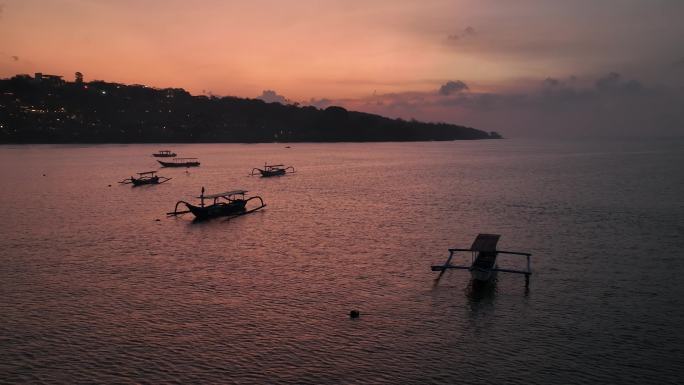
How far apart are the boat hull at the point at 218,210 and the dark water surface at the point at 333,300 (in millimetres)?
2616

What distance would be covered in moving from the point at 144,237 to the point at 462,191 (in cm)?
5517

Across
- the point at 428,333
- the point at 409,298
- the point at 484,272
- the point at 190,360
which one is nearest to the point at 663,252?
the point at 484,272

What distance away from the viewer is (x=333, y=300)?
29172mm

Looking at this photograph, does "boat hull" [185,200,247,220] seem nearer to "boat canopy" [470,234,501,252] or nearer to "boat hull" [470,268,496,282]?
"boat canopy" [470,234,501,252]

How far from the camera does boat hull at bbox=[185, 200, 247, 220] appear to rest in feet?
186

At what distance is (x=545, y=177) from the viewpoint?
11388 cm

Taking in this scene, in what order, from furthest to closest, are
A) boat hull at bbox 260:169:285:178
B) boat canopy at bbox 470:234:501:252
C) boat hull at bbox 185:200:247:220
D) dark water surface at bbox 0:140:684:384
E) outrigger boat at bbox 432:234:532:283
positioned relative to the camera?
1. boat hull at bbox 260:169:285:178
2. boat hull at bbox 185:200:247:220
3. boat canopy at bbox 470:234:501:252
4. outrigger boat at bbox 432:234:532:283
5. dark water surface at bbox 0:140:684:384

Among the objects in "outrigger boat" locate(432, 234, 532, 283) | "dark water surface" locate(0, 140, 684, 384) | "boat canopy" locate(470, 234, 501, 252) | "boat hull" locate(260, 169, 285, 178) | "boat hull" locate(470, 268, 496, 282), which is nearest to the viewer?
"dark water surface" locate(0, 140, 684, 384)

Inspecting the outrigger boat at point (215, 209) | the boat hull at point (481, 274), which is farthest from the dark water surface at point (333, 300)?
the outrigger boat at point (215, 209)

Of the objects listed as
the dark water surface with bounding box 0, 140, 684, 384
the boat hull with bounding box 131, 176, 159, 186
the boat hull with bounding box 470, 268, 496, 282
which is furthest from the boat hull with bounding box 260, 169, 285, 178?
the boat hull with bounding box 470, 268, 496, 282

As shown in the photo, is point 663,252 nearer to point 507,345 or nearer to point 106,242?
point 507,345

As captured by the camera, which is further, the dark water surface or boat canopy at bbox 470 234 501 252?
boat canopy at bbox 470 234 501 252

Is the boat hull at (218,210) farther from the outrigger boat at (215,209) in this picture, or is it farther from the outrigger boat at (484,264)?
the outrigger boat at (484,264)

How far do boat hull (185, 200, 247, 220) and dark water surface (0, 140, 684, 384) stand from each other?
262cm
